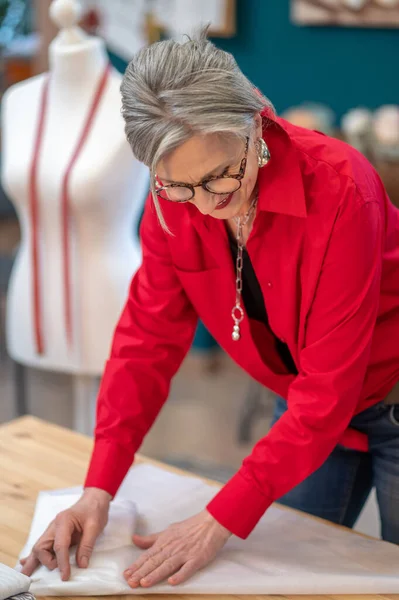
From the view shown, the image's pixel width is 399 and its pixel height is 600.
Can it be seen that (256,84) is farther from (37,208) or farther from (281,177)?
(281,177)

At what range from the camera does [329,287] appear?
4.44 feet

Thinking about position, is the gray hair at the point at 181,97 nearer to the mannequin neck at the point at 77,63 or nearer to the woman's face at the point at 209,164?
the woman's face at the point at 209,164

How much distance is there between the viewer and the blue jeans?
1614 millimetres

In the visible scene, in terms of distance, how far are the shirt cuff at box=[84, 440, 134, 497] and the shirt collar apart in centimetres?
54

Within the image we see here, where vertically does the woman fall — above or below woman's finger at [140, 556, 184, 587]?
above

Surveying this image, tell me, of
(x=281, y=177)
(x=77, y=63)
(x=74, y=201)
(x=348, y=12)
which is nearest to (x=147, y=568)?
(x=281, y=177)

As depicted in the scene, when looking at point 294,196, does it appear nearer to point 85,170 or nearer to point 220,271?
point 220,271

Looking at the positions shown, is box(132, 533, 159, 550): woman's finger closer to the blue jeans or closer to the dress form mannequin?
the blue jeans

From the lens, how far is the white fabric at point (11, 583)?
1256 mm

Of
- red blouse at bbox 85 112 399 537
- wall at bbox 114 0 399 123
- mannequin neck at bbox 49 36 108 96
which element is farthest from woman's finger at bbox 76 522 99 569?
wall at bbox 114 0 399 123

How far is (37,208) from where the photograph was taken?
2.57 meters

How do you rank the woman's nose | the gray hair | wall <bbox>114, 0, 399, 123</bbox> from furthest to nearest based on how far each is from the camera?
1. wall <bbox>114, 0, 399, 123</bbox>
2. the woman's nose
3. the gray hair

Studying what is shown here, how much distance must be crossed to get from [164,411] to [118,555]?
2.75 m

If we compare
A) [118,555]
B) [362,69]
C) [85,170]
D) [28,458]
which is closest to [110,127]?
[85,170]
